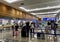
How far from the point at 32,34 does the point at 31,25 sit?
2.90 feet

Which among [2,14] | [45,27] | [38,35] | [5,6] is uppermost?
[5,6]

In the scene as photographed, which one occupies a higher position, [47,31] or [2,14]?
[2,14]

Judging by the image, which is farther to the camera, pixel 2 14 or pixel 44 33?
pixel 2 14

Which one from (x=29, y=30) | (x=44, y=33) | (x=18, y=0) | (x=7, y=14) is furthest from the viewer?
(x=7, y=14)

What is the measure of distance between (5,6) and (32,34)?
146 inches

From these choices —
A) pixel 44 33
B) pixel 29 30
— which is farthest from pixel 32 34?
pixel 44 33

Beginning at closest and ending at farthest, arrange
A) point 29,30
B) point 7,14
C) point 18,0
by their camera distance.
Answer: point 18,0, point 29,30, point 7,14

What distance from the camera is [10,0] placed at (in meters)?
8.83

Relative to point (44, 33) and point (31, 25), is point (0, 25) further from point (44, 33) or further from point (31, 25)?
point (44, 33)

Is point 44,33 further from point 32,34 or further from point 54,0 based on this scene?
point 54,0

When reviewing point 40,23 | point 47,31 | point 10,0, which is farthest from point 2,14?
point 47,31

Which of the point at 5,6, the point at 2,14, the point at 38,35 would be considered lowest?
the point at 38,35

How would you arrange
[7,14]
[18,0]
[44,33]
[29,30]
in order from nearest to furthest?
1. [18,0]
2. [44,33]
3. [29,30]
4. [7,14]

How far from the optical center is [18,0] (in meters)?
8.74
